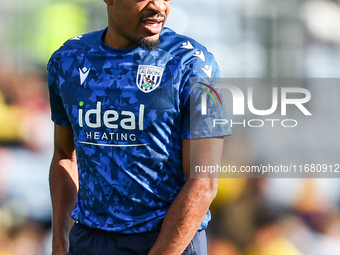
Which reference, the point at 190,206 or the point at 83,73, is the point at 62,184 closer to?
the point at 83,73

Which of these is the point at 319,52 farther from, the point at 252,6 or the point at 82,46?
the point at 82,46

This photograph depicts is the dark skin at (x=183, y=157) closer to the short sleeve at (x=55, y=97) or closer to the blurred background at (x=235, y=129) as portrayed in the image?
the short sleeve at (x=55, y=97)

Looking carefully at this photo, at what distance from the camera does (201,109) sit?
1.46 m

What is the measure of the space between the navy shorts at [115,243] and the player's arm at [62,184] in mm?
194

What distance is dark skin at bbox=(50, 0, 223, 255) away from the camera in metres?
1.44

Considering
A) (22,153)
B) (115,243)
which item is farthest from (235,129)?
(22,153)

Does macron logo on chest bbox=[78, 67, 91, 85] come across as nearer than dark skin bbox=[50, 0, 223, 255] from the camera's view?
No

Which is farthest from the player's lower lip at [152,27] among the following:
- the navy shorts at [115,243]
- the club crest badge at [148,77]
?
the navy shorts at [115,243]

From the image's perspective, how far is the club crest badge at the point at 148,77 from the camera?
1513 millimetres

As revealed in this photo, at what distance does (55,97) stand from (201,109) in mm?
725

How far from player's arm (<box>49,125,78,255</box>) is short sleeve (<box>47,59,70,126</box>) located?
0.14ft

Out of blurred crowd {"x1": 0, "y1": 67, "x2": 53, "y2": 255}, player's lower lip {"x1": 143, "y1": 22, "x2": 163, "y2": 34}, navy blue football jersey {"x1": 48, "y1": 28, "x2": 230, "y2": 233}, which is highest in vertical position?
player's lower lip {"x1": 143, "y1": 22, "x2": 163, "y2": 34}

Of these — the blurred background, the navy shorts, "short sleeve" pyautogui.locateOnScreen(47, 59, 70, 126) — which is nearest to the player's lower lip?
"short sleeve" pyautogui.locateOnScreen(47, 59, 70, 126)

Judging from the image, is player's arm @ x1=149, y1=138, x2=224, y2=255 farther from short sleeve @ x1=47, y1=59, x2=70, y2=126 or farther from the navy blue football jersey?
short sleeve @ x1=47, y1=59, x2=70, y2=126
